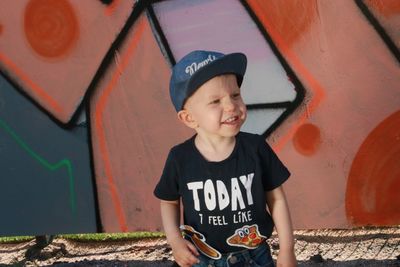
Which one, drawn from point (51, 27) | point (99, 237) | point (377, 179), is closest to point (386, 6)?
point (377, 179)

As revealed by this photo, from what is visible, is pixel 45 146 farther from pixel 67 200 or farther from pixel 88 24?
pixel 88 24

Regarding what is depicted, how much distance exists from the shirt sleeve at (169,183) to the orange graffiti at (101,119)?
1480 millimetres

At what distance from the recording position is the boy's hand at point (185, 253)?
7.07ft

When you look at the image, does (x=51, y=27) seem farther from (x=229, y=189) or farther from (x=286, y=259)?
(x=286, y=259)

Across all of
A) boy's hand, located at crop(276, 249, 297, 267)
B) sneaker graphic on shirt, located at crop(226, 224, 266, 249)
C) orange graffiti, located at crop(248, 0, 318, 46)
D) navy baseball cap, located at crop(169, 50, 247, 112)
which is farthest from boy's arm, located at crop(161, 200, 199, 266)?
orange graffiti, located at crop(248, 0, 318, 46)

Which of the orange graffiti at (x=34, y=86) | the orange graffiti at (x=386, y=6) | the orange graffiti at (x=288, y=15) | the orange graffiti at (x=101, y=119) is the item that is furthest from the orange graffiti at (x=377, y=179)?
the orange graffiti at (x=34, y=86)

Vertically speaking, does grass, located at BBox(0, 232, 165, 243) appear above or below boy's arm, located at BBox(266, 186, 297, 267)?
below

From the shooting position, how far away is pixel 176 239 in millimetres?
2225

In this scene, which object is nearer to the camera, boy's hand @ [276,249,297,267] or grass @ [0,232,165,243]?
boy's hand @ [276,249,297,267]

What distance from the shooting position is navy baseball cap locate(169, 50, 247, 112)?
205 cm

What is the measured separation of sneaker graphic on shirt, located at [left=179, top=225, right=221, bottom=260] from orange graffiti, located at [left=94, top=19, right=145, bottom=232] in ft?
5.24

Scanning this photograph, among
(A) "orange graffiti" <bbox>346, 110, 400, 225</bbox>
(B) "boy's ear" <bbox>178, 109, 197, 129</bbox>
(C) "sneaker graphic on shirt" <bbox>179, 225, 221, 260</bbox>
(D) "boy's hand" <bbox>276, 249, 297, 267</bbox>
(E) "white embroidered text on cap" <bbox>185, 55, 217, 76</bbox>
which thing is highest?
(E) "white embroidered text on cap" <bbox>185, 55, 217, 76</bbox>

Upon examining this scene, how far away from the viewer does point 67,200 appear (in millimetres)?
3844

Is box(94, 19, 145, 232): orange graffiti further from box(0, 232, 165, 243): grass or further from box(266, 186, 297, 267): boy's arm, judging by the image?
box(266, 186, 297, 267): boy's arm
